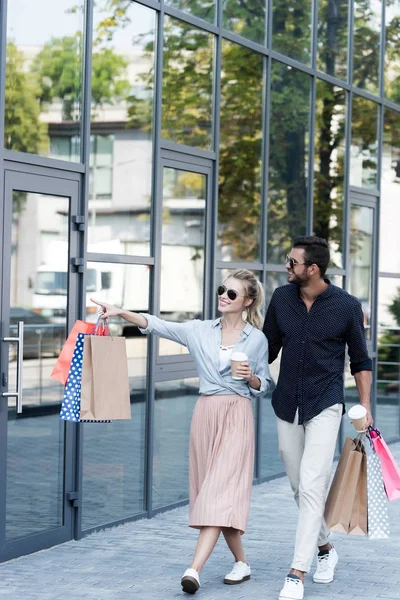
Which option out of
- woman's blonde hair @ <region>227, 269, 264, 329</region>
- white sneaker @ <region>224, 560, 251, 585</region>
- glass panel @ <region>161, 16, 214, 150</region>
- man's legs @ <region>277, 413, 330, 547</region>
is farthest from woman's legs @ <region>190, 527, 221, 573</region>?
glass panel @ <region>161, 16, 214, 150</region>

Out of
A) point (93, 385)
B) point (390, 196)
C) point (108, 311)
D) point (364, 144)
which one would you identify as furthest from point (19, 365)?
point (390, 196)

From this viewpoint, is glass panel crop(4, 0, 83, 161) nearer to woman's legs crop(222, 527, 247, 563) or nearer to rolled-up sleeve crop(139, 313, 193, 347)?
rolled-up sleeve crop(139, 313, 193, 347)

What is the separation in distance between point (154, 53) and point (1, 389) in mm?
2932

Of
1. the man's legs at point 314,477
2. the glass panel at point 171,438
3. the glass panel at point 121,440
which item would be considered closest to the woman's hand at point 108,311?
the man's legs at point 314,477

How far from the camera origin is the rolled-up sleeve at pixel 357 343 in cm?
611

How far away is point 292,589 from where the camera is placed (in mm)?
5855

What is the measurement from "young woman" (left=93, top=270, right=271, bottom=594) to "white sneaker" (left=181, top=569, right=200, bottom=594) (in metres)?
0.04

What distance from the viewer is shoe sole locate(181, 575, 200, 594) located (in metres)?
5.79

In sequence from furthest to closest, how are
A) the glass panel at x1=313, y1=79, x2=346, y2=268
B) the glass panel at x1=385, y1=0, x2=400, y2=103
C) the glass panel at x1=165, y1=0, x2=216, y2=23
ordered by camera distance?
the glass panel at x1=385, y1=0, x2=400, y2=103 < the glass panel at x1=313, y1=79, x2=346, y2=268 < the glass panel at x1=165, y1=0, x2=216, y2=23

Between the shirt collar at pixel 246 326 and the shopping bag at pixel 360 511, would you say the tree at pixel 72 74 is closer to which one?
the shirt collar at pixel 246 326

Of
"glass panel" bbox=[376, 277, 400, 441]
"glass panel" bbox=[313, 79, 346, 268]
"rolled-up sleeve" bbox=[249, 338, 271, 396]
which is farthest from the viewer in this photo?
"glass panel" bbox=[376, 277, 400, 441]

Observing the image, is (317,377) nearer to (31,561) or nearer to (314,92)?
(31,561)

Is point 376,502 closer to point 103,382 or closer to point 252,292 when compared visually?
point 252,292

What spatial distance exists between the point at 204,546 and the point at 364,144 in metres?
7.00
